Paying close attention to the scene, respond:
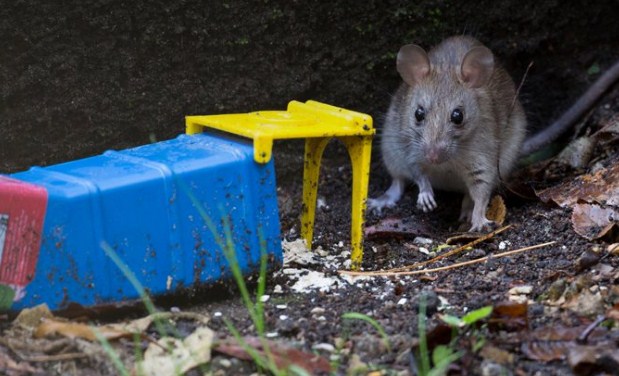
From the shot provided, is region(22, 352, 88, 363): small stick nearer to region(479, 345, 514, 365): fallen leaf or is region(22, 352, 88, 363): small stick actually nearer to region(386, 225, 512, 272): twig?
region(479, 345, 514, 365): fallen leaf

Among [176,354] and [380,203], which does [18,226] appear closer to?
[176,354]

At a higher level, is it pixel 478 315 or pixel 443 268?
pixel 478 315

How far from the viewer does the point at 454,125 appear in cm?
536

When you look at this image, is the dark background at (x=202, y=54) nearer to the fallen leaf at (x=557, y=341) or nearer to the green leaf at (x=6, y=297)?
the green leaf at (x=6, y=297)

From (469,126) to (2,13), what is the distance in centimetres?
272

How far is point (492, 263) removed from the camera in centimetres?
419

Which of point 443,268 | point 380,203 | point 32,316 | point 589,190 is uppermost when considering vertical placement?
point 589,190

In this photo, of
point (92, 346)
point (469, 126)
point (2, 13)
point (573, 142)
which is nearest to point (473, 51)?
point (469, 126)

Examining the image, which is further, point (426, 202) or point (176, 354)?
point (426, 202)

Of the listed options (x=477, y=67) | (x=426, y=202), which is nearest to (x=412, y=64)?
(x=477, y=67)

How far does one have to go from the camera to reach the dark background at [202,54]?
4688 millimetres

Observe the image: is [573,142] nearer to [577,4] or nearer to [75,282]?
[577,4]

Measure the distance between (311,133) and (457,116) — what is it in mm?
1689

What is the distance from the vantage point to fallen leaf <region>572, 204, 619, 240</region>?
426 centimetres
